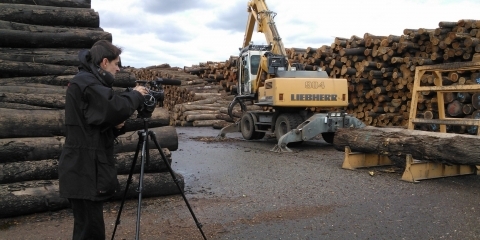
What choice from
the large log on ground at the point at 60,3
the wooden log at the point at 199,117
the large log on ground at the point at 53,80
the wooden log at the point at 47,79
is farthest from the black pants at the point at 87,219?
the wooden log at the point at 199,117

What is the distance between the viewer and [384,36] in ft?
48.9

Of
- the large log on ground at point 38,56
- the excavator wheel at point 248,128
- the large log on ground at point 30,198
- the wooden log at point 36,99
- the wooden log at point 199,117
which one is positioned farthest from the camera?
the wooden log at point 199,117

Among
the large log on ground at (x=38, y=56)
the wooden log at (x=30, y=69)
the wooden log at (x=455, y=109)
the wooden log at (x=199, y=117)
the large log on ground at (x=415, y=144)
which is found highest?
the large log on ground at (x=38, y=56)

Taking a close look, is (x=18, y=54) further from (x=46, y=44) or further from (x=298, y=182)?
(x=298, y=182)

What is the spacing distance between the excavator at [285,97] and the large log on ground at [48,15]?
5268 mm

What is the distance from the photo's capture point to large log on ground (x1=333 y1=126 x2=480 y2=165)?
6.80 m

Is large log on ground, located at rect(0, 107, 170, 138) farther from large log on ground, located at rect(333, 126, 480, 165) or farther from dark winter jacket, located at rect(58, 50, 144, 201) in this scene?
large log on ground, located at rect(333, 126, 480, 165)

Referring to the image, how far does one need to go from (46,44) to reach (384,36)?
10.7 metres

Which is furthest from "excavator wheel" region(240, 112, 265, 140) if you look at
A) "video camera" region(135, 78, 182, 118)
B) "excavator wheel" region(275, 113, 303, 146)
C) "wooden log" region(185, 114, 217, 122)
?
"video camera" region(135, 78, 182, 118)

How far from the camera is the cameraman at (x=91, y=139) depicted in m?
3.32

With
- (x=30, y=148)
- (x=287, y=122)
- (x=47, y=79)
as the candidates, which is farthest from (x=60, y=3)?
(x=287, y=122)

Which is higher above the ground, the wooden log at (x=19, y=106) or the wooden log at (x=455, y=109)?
the wooden log at (x=19, y=106)

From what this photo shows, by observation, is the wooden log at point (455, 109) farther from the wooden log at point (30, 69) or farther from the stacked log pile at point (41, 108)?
the wooden log at point (30, 69)

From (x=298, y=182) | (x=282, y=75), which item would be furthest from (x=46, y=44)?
(x=282, y=75)
